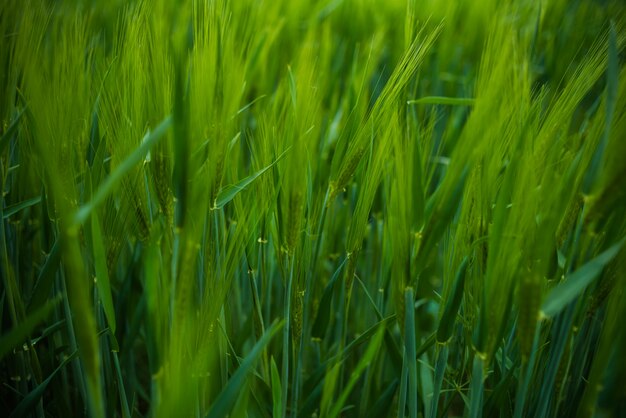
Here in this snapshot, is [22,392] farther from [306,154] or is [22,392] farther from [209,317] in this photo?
[306,154]

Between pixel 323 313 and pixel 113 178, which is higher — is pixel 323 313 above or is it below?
below

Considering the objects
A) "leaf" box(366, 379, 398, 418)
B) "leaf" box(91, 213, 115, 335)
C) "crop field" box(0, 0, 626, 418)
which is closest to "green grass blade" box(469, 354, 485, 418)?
"crop field" box(0, 0, 626, 418)

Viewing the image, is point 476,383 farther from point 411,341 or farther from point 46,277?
point 46,277

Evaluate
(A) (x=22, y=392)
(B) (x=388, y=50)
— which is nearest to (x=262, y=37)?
(B) (x=388, y=50)

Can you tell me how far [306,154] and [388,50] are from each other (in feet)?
1.93

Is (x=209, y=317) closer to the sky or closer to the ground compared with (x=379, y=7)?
closer to the ground

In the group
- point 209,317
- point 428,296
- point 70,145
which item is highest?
point 70,145

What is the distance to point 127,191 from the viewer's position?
447mm

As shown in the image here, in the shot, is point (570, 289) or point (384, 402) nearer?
point (570, 289)

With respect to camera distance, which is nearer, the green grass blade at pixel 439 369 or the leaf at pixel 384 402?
the green grass blade at pixel 439 369

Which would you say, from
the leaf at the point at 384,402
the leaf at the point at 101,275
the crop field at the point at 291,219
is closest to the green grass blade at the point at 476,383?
the crop field at the point at 291,219

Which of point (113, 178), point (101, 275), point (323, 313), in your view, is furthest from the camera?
point (323, 313)

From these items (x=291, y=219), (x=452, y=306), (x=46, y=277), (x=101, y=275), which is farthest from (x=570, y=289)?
(x=46, y=277)

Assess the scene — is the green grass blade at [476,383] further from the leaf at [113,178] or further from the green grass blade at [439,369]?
the leaf at [113,178]
